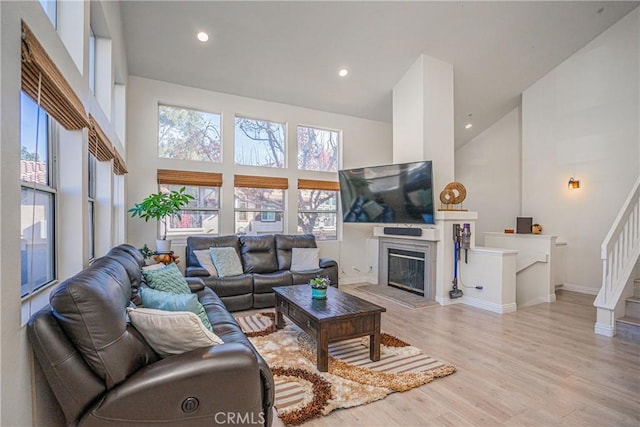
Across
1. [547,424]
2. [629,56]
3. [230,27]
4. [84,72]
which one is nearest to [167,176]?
[230,27]

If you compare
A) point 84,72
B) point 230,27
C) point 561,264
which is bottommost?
point 561,264

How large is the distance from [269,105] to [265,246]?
98.9 inches

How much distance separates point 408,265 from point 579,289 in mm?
2993

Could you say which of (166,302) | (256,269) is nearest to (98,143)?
(166,302)

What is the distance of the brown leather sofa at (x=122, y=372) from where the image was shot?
1.23 meters

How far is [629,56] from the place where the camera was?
4.81 m

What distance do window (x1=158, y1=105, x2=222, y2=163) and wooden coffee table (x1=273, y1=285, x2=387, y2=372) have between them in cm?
316

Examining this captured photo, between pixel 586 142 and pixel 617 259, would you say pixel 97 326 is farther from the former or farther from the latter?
pixel 586 142

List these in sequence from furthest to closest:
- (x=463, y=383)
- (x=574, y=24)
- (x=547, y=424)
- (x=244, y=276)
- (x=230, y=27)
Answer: (x=574, y=24) < (x=244, y=276) < (x=230, y=27) < (x=463, y=383) < (x=547, y=424)

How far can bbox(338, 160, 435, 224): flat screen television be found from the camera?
4.52 meters

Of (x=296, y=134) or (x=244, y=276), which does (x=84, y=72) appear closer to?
(x=244, y=276)

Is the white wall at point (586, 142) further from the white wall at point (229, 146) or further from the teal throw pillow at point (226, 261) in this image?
the teal throw pillow at point (226, 261)

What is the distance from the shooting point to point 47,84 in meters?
1.34

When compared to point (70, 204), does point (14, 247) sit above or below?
below
